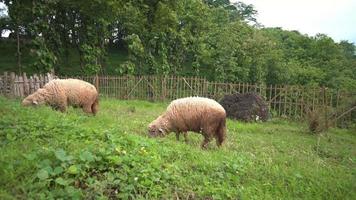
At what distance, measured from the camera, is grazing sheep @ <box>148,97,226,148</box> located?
35.0 ft

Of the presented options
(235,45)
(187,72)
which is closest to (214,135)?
(235,45)

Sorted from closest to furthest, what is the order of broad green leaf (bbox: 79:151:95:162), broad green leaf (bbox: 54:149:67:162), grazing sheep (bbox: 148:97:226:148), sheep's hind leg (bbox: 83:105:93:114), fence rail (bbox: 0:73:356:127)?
broad green leaf (bbox: 54:149:67:162), broad green leaf (bbox: 79:151:95:162), grazing sheep (bbox: 148:97:226:148), sheep's hind leg (bbox: 83:105:93:114), fence rail (bbox: 0:73:356:127)

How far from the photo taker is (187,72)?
133ft

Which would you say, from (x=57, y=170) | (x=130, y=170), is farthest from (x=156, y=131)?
(x=57, y=170)

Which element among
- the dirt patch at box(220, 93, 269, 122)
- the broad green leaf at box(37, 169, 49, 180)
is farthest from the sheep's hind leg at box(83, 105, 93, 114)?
the broad green leaf at box(37, 169, 49, 180)

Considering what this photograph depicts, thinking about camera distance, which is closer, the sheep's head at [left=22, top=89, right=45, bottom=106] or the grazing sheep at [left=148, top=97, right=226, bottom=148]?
the grazing sheep at [left=148, top=97, right=226, bottom=148]

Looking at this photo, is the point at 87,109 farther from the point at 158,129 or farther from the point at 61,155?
the point at 61,155

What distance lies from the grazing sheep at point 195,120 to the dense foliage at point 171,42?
16998 millimetres

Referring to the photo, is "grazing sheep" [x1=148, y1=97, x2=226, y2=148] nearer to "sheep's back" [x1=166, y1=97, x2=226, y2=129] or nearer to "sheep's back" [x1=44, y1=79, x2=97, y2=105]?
"sheep's back" [x1=166, y1=97, x2=226, y2=129]

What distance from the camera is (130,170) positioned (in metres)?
5.86

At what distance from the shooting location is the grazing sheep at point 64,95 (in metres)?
12.3

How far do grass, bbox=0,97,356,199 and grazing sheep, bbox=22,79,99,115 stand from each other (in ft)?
9.42

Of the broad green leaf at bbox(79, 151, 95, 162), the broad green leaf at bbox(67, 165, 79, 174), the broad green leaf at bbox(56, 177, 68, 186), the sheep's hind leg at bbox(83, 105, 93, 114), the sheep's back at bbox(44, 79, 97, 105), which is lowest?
the sheep's hind leg at bbox(83, 105, 93, 114)

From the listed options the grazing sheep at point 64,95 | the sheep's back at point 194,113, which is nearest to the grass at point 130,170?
the sheep's back at point 194,113
